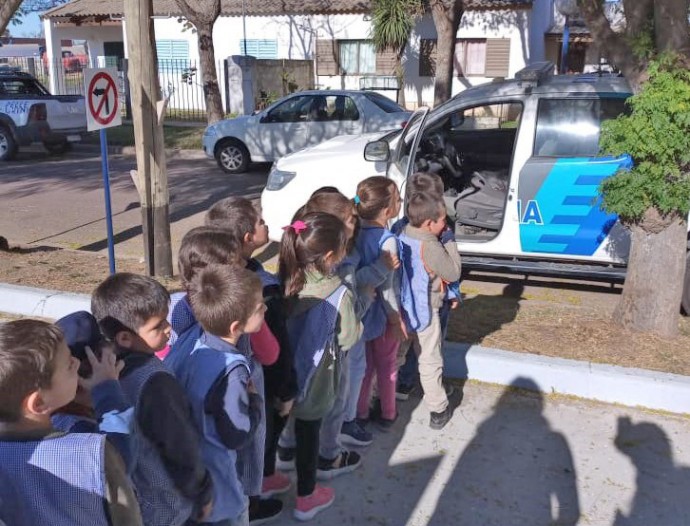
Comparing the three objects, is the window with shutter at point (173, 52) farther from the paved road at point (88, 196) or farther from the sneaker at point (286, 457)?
the sneaker at point (286, 457)

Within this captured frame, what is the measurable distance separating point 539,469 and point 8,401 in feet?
8.90

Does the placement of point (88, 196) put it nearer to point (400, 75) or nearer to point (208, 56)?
point (208, 56)

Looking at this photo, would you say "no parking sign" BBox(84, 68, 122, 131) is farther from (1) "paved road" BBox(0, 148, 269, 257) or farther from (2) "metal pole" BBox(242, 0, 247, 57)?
(2) "metal pole" BBox(242, 0, 247, 57)

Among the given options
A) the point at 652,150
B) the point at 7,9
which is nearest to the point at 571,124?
the point at 652,150

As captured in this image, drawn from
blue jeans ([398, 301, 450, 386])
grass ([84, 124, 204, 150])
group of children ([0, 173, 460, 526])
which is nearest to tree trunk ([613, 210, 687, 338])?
blue jeans ([398, 301, 450, 386])

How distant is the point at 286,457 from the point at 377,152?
10.8 feet

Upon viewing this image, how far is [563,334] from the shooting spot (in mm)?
5078

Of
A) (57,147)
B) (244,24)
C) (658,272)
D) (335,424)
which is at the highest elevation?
(244,24)

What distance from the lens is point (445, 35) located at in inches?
638

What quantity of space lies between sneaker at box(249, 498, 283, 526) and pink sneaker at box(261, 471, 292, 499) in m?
0.07

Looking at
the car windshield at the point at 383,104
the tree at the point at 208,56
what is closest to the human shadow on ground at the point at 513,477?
the car windshield at the point at 383,104

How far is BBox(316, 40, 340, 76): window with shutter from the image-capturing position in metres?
24.3

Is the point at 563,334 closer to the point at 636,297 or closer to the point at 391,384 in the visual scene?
the point at 636,297

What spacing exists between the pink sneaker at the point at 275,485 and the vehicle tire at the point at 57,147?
574 inches
